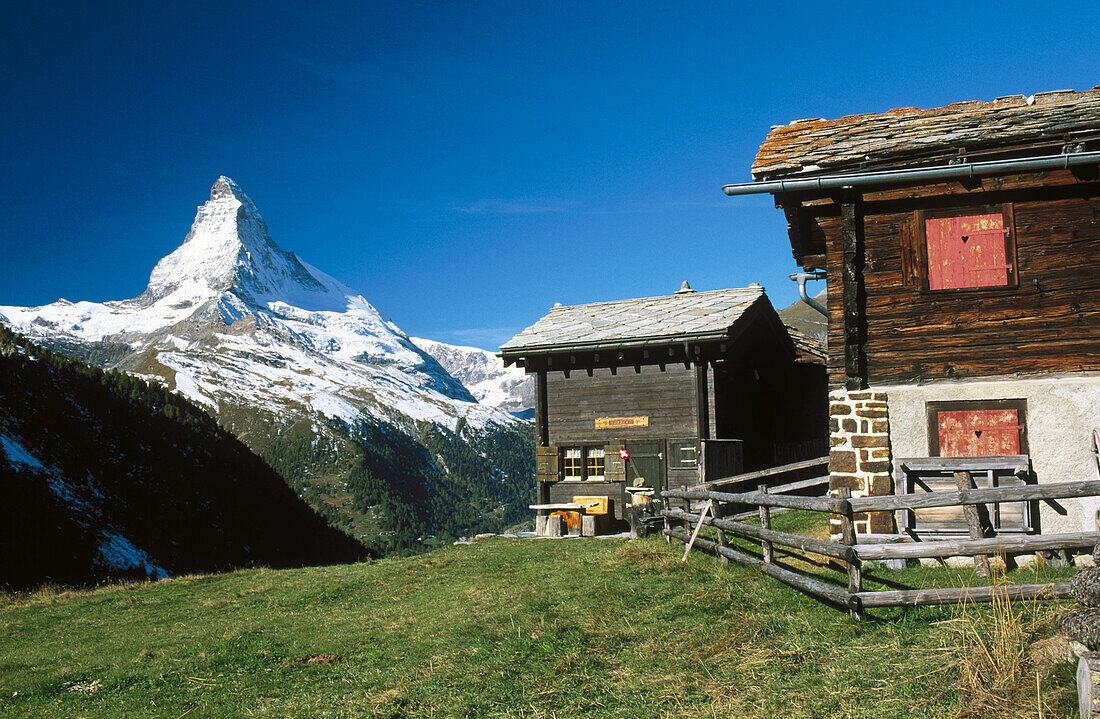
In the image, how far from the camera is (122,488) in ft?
210

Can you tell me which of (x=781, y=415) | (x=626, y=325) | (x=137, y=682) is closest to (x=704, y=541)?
(x=137, y=682)

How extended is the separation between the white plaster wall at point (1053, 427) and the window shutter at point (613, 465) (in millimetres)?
11865

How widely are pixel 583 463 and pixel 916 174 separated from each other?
47.6 ft

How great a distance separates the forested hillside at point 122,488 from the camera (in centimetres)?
4634

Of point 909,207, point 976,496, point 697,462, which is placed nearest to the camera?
point 976,496

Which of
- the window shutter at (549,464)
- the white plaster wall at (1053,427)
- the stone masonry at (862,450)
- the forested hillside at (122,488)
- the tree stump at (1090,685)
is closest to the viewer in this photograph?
the tree stump at (1090,685)

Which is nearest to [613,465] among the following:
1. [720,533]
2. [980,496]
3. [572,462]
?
[572,462]

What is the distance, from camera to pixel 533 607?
34.5 feet

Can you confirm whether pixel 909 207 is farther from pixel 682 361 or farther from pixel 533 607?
pixel 682 361

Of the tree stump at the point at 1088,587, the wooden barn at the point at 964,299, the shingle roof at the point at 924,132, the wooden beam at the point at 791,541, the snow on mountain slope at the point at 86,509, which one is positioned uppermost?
the shingle roof at the point at 924,132

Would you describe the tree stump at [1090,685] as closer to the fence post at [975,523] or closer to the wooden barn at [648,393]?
the fence post at [975,523]

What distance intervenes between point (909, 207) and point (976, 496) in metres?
6.32

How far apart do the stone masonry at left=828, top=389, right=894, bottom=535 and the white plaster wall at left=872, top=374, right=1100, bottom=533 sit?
32cm

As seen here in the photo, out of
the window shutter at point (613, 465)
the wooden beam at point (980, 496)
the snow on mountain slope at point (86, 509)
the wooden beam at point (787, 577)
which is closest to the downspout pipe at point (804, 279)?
the wooden beam at point (787, 577)
